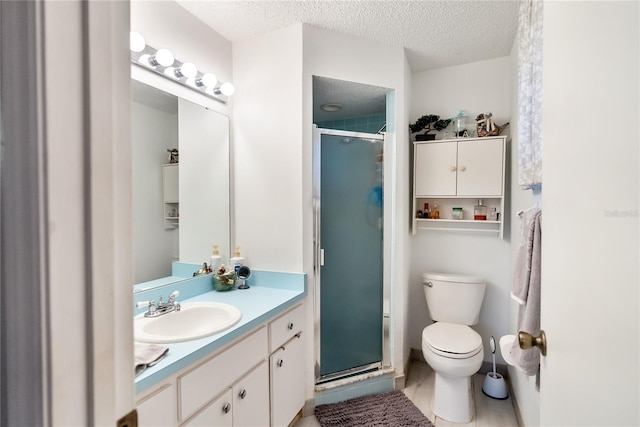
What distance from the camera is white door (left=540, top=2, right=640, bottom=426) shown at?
16.3 inches

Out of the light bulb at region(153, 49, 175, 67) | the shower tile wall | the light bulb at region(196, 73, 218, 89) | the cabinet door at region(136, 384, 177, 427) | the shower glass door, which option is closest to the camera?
the cabinet door at region(136, 384, 177, 427)

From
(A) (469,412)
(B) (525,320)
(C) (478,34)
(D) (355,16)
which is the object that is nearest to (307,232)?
(B) (525,320)

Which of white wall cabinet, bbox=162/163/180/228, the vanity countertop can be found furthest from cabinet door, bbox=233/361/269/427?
white wall cabinet, bbox=162/163/180/228

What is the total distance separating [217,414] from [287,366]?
0.54 metres

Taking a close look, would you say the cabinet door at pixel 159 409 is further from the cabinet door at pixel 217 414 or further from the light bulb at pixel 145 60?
the light bulb at pixel 145 60

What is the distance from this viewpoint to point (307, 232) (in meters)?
1.91

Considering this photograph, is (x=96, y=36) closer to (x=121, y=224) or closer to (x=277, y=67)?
(x=121, y=224)

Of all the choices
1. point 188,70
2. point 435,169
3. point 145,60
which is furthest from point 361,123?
point 145,60

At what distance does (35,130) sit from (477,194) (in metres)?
2.46

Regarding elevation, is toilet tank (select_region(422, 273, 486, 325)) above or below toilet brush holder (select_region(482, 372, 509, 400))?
above

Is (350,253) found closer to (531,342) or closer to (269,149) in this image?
(269,149)

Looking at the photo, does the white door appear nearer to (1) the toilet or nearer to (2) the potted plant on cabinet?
(1) the toilet

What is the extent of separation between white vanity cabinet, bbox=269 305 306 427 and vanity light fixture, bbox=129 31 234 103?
4.71ft

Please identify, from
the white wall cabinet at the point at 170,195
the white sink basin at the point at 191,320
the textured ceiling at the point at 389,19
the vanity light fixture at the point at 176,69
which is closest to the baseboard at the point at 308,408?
the white sink basin at the point at 191,320
